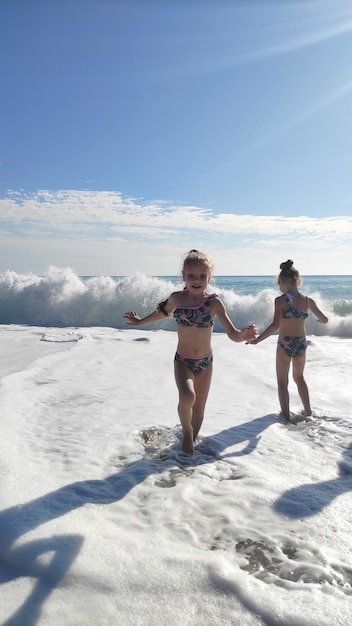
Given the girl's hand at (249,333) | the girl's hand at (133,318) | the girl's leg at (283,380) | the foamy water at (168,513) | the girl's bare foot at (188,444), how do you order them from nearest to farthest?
the foamy water at (168,513), the girl's bare foot at (188,444), the girl's hand at (249,333), the girl's hand at (133,318), the girl's leg at (283,380)

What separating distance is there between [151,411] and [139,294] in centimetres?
1519

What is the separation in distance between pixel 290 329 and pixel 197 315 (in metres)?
1.54

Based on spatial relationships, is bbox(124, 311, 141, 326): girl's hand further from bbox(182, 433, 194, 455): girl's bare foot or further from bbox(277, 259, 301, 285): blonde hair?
bbox(277, 259, 301, 285): blonde hair

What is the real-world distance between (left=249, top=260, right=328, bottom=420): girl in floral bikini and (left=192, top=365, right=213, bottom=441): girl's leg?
3.81 ft

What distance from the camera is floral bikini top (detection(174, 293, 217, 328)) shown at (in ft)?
12.7

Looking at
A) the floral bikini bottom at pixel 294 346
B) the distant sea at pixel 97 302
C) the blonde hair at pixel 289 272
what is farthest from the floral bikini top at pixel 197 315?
the distant sea at pixel 97 302

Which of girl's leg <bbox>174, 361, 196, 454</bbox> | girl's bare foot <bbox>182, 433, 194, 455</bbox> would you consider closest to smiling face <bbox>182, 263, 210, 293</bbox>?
girl's leg <bbox>174, 361, 196, 454</bbox>

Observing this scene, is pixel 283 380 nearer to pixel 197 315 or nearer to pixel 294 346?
pixel 294 346

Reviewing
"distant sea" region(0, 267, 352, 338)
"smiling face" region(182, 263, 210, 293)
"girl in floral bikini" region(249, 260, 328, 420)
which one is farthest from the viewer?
"distant sea" region(0, 267, 352, 338)

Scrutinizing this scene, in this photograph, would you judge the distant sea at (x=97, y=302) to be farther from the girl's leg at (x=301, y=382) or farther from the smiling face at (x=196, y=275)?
the smiling face at (x=196, y=275)

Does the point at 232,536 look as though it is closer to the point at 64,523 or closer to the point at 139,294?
the point at 64,523

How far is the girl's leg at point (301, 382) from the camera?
480 cm

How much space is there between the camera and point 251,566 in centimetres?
207

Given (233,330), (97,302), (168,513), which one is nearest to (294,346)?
(233,330)
